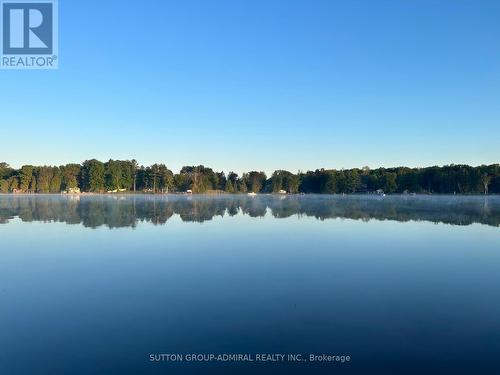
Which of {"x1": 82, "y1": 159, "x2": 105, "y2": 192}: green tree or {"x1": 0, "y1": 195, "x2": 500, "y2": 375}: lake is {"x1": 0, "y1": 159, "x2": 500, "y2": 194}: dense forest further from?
{"x1": 0, "y1": 195, "x2": 500, "y2": 375}: lake

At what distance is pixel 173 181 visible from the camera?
126938 millimetres

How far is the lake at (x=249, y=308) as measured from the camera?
5676 millimetres

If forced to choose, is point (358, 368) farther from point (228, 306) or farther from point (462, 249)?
point (462, 249)

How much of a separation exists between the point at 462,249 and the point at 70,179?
414 ft

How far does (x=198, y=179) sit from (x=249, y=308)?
119m

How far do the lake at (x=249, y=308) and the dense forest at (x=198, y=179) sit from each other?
109 metres

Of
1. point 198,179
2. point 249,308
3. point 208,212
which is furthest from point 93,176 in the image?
point 249,308

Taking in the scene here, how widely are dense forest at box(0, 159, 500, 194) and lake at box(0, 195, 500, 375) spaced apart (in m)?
109

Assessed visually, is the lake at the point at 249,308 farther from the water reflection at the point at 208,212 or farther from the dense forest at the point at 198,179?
the dense forest at the point at 198,179

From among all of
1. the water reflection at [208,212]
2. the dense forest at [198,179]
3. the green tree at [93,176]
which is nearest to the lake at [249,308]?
the water reflection at [208,212]

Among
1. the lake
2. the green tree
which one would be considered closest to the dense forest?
the green tree

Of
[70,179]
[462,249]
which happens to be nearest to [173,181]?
[70,179]

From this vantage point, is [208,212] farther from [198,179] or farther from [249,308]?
[198,179]

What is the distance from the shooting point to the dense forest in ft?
363
